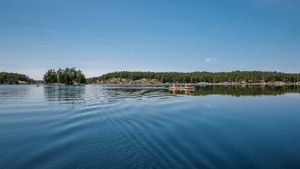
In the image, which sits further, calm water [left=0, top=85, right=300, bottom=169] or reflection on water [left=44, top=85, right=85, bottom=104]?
reflection on water [left=44, top=85, right=85, bottom=104]

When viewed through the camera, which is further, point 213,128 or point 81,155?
point 213,128

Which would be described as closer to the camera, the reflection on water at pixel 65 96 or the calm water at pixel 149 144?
the calm water at pixel 149 144

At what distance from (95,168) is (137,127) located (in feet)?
35.6

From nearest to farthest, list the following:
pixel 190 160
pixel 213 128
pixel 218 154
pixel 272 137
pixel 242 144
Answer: pixel 190 160 < pixel 218 154 < pixel 242 144 < pixel 272 137 < pixel 213 128

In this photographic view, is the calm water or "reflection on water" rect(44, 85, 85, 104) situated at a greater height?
"reflection on water" rect(44, 85, 85, 104)

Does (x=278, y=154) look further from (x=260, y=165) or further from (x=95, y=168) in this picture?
(x=95, y=168)

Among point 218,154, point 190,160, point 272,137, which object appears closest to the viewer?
point 190,160

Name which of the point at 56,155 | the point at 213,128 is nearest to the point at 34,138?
the point at 56,155

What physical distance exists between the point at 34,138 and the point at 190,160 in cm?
1168

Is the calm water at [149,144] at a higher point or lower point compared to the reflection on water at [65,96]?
lower

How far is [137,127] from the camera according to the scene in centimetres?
2223

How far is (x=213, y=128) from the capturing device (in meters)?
21.8

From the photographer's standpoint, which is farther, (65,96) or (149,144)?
(65,96)

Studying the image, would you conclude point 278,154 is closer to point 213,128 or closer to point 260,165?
point 260,165
